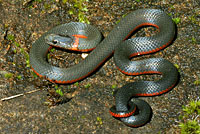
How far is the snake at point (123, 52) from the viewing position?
18.7ft

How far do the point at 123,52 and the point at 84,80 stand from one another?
1.18 meters

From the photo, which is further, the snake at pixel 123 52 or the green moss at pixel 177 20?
the green moss at pixel 177 20

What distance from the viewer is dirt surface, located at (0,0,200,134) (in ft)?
17.5

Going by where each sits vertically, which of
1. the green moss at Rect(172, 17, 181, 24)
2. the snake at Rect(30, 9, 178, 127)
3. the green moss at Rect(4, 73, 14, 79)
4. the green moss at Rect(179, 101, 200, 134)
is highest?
the green moss at Rect(172, 17, 181, 24)

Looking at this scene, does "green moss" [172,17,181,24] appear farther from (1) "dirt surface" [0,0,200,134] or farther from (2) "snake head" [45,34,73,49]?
(2) "snake head" [45,34,73,49]

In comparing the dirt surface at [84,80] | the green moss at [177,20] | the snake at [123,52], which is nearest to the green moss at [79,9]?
Result: the dirt surface at [84,80]

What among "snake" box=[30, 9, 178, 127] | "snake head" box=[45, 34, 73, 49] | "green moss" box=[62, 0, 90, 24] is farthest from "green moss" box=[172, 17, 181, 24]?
"snake head" box=[45, 34, 73, 49]

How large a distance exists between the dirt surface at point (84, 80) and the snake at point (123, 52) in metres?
0.22

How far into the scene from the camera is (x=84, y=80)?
632 cm

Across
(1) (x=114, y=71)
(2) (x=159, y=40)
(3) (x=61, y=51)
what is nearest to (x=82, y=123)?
(1) (x=114, y=71)

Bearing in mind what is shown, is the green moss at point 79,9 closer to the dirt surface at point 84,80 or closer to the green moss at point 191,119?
the dirt surface at point 84,80

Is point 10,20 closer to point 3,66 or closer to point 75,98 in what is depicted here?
point 3,66

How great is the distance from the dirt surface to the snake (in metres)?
0.22

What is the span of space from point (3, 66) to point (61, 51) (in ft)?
4.93
